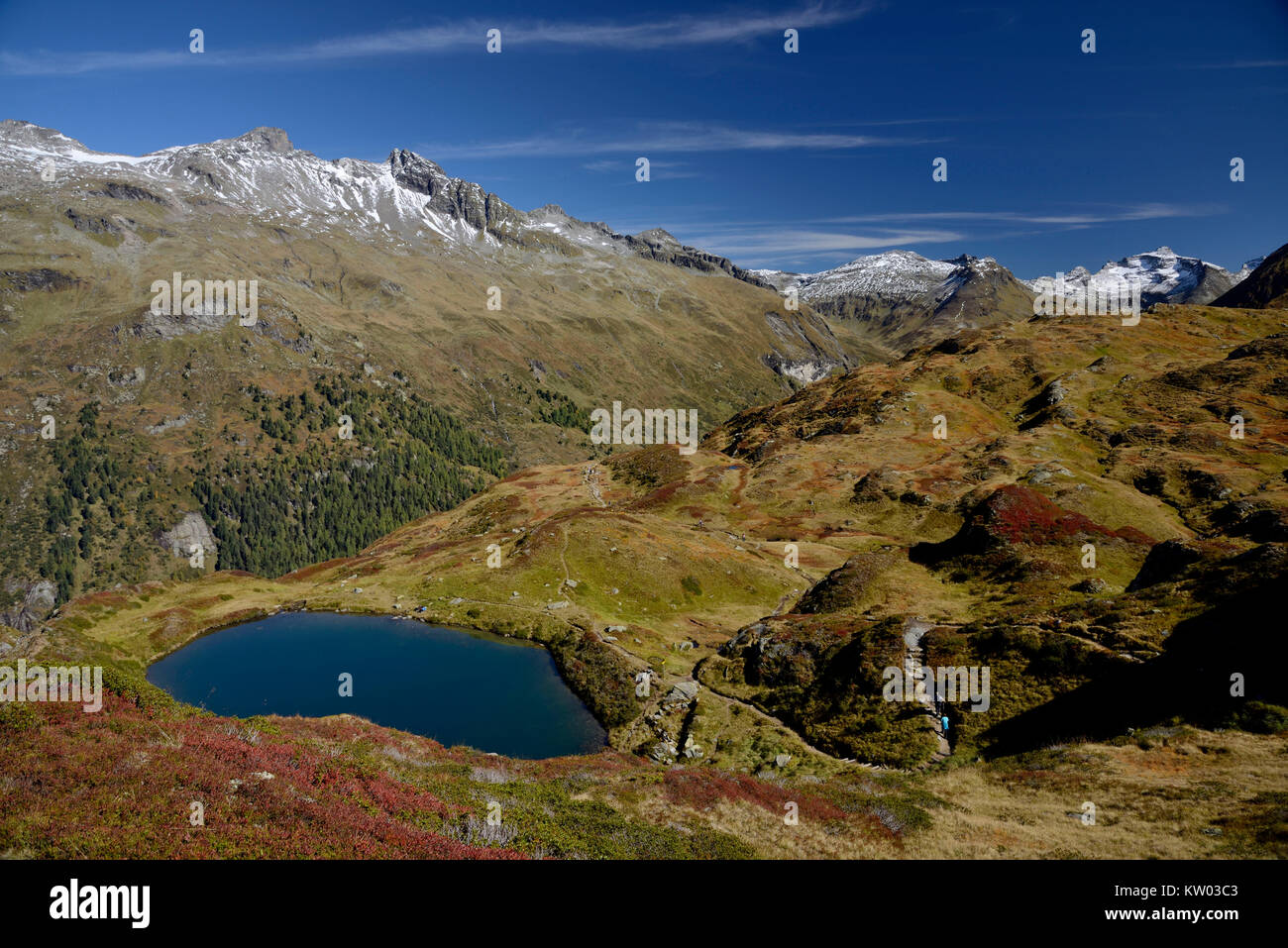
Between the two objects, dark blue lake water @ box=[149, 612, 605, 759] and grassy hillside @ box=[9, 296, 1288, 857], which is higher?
grassy hillside @ box=[9, 296, 1288, 857]

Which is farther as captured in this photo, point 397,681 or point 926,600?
point 397,681

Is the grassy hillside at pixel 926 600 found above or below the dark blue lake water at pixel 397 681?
above

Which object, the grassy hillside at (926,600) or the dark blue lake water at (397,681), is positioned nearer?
the grassy hillside at (926,600)

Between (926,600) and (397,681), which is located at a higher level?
(926,600)

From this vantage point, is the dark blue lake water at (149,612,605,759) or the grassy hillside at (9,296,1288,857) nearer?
the grassy hillside at (9,296,1288,857)
